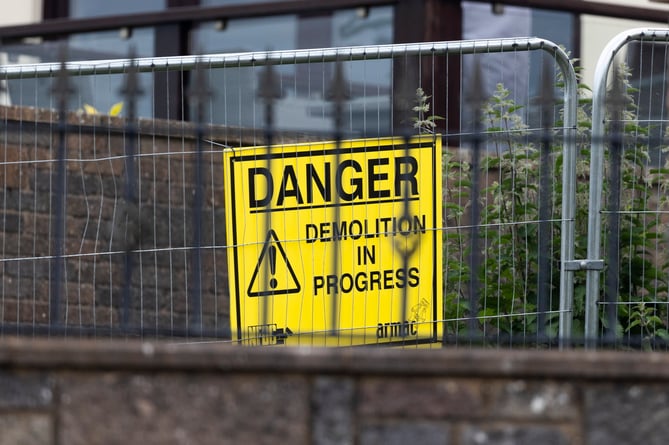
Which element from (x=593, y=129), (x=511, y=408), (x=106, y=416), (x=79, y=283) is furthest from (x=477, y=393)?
(x=79, y=283)

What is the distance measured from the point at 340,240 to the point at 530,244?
2.88 feet

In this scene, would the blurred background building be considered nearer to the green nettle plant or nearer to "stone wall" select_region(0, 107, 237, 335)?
"stone wall" select_region(0, 107, 237, 335)

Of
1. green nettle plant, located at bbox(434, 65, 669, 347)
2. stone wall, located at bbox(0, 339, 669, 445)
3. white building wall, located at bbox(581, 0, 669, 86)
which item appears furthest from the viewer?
white building wall, located at bbox(581, 0, 669, 86)

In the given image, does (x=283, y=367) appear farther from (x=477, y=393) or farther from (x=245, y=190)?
(x=245, y=190)

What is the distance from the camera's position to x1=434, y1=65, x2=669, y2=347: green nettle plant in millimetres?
5418

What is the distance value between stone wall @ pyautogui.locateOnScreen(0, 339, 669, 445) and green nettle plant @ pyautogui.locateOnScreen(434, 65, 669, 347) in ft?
5.94

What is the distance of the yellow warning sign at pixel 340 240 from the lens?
201 inches

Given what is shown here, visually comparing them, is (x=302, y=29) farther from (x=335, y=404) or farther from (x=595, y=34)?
(x=335, y=404)

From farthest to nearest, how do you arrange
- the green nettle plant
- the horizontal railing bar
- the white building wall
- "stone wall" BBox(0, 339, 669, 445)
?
1. the horizontal railing bar
2. the white building wall
3. the green nettle plant
4. "stone wall" BBox(0, 339, 669, 445)

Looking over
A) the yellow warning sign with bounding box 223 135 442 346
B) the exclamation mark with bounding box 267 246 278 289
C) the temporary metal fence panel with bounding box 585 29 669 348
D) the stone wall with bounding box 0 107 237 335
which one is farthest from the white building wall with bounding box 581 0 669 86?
the exclamation mark with bounding box 267 246 278 289

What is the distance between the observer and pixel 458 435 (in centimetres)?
354

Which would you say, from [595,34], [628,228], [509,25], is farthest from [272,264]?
[595,34]

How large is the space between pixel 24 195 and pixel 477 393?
3704 millimetres

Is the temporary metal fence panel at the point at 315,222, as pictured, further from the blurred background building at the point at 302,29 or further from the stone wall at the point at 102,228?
the blurred background building at the point at 302,29
